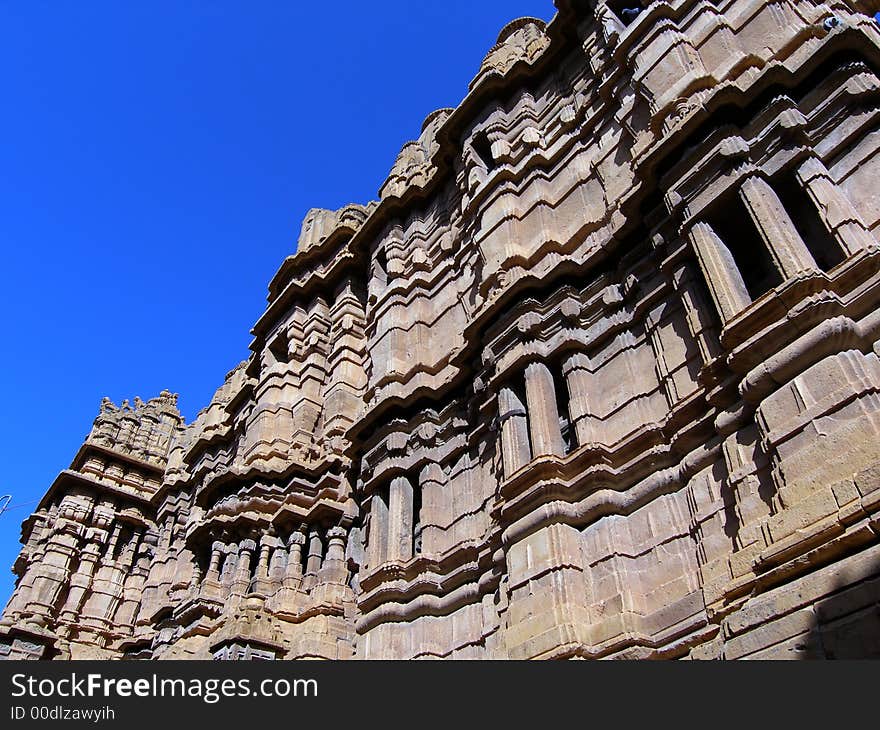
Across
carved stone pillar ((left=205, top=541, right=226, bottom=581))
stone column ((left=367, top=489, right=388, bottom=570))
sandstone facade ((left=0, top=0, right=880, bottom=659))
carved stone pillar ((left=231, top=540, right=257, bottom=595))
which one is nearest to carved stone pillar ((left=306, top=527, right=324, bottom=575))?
sandstone facade ((left=0, top=0, right=880, bottom=659))

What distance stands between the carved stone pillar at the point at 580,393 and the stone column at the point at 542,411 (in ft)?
0.88

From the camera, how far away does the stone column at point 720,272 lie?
28.6ft

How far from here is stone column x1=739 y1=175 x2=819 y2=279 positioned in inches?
318

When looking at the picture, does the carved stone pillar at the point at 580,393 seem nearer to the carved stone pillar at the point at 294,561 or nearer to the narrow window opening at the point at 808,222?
the narrow window opening at the point at 808,222

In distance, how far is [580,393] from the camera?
1104cm

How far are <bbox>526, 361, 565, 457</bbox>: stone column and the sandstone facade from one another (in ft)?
0.17

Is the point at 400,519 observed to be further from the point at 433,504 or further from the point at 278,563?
the point at 278,563

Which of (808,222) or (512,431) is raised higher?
(808,222)

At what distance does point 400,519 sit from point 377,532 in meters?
0.64

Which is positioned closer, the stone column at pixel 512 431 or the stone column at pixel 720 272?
the stone column at pixel 720 272

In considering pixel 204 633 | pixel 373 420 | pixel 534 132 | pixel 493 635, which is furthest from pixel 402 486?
pixel 534 132

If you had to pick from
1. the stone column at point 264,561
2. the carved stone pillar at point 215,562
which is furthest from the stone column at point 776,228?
the carved stone pillar at point 215,562

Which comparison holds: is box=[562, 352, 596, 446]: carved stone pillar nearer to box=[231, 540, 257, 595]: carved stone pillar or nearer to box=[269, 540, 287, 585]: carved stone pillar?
box=[269, 540, 287, 585]: carved stone pillar

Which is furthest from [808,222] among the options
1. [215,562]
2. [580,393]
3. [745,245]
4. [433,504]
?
[215,562]
